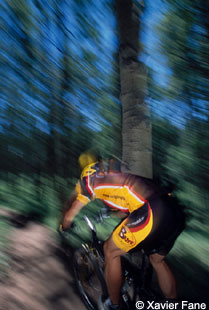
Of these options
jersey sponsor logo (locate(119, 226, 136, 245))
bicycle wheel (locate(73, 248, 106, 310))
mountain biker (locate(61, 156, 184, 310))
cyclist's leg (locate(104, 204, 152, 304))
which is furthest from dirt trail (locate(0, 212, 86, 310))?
jersey sponsor logo (locate(119, 226, 136, 245))

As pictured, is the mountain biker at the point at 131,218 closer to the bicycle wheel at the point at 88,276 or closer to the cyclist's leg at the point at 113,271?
the cyclist's leg at the point at 113,271

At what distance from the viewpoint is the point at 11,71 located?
→ 19.7 ft

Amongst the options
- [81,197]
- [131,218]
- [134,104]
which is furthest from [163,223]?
[134,104]

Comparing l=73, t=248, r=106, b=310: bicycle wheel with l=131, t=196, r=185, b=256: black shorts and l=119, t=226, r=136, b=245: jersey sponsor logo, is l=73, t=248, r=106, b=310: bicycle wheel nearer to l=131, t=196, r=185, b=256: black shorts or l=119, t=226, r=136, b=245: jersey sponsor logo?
l=119, t=226, r=136, b=245: jersey sponsor logo

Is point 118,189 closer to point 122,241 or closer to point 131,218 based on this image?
point 131,218

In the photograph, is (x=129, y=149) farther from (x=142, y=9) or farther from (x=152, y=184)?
(x=142, y=9)

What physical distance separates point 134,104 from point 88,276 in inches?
95.5

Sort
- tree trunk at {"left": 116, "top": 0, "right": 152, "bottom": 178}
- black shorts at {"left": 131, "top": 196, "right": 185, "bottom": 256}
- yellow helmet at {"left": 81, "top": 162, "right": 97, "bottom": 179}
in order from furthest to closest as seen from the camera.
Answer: tree trunk at {"left": 116, "top": 0, "right": 152, "bottom": 178}
yellow helmet at {"left": 81, "top": 162, "right": 97, "bottom": 179}
black shorts at {"left": 131, "top": 196, "right": 185, "bottom": 256}

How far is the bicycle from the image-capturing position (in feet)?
7.68

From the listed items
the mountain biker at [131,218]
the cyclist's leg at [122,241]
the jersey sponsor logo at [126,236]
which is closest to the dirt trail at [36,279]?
the mountain biker at [131,218]

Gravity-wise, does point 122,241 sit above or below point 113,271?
above

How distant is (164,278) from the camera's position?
91.7 inches

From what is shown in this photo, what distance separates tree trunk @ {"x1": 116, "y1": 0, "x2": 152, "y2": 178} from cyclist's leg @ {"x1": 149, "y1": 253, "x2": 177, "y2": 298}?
1.15 m

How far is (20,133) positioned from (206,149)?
532 centimetres
